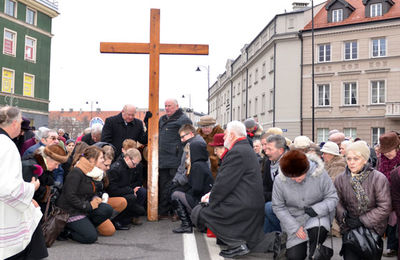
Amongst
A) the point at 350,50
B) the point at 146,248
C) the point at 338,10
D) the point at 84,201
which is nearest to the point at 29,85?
the point at 350,50

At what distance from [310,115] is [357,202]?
30.1 metres

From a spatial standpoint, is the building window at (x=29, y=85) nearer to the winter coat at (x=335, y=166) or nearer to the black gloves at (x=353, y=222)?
the winter coat at (x=335, y=166)

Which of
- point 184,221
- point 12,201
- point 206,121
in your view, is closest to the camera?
point 12,201

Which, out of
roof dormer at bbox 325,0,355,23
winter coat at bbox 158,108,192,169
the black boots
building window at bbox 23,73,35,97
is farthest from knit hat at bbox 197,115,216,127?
roof dormer at bbox 325,0,355,23

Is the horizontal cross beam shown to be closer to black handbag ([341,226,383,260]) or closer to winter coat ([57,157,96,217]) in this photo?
winter coat ([57,157,96,217])

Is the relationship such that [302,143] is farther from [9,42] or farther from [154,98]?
[9,42]

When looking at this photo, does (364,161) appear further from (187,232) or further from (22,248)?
(22,248)

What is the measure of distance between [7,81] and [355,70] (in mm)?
28678

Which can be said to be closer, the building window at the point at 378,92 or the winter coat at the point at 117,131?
the winter coat at the point at 117,131

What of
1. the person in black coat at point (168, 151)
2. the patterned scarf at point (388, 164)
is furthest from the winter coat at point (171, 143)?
the patterned scarf at point (388, 164)

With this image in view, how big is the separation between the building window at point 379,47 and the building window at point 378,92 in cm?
224

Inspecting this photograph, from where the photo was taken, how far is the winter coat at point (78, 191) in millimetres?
5949

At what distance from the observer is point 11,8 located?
3105cm

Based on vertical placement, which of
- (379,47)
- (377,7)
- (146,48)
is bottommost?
(146,48)
